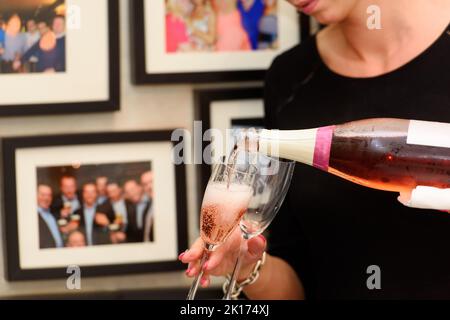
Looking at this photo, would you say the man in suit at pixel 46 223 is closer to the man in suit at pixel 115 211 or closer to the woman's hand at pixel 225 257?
the man in suit at pixel 115 211

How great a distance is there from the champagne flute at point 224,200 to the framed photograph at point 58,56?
1.42 ft

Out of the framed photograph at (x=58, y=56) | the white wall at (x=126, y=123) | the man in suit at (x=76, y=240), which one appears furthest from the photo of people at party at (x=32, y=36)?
the man in suit at (x=76, y=240)

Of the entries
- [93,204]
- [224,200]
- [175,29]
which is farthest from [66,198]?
[224,200]

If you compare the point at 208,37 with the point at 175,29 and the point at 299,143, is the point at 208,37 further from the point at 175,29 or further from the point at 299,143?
the point at 299,143

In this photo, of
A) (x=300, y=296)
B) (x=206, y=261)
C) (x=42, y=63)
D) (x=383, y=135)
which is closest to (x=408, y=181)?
(x=383, y=135)

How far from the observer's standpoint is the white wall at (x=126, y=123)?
1.17 metres

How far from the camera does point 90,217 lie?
3.90 ft

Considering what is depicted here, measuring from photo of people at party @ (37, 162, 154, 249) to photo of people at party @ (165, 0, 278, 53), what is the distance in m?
0.27

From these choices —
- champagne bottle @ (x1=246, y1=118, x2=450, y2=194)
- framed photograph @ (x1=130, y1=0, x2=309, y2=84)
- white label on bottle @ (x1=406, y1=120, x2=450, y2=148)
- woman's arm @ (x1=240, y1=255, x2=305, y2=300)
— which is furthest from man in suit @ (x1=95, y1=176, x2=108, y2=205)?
white label on bottle @ (x1=406, y1=120, x2=450, y2=148)

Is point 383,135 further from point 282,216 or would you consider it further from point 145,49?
point 145,49

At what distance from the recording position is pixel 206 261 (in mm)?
845

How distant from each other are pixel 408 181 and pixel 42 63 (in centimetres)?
73

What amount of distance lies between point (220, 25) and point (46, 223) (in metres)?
0.53

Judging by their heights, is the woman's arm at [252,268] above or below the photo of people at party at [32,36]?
below
